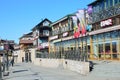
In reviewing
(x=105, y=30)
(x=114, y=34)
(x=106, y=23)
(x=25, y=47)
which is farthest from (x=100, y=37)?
(x=25, y=47)

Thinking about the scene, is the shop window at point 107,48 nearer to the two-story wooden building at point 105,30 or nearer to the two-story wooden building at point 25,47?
the two-story wooden building at point 105,30

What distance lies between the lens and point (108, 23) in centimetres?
3606

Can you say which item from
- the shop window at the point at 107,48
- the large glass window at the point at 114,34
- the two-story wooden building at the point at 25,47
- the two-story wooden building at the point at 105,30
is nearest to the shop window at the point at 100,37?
the two-story wooden building at the point at 105,30

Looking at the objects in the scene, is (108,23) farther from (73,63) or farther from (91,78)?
(91,78)

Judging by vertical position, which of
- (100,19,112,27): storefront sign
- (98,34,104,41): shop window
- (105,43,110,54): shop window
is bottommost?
(105,43,110,54): shop window

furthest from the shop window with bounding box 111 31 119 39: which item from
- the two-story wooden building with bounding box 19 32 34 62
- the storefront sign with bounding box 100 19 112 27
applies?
the two-story wooden building with bounding box 19 32 34 62

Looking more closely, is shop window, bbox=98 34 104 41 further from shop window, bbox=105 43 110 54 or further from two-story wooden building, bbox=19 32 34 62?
two-story wooden building, bbox=19 32 34 62

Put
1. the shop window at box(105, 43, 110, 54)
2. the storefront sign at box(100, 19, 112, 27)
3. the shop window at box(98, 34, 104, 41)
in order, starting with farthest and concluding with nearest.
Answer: the shop window at box(98, 34, 104, 41) → the shop window at box(105, 43, 110, 54) → the storefront sign at box(100, 19, 112, 27)

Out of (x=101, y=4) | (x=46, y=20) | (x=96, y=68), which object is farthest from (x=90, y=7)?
(x=46, y=20)

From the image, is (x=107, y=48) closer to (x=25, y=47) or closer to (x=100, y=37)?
(x=100, y=37)

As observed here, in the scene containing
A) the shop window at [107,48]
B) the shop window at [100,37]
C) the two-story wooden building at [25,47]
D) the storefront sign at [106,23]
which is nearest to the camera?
the storefront sign at [106,23]

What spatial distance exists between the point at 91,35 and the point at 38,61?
31.1 metres

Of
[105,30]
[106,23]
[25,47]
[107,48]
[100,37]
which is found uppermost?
[25,47]

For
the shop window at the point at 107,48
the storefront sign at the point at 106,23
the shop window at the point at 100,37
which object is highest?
the storefront sign at the point at 106,23
